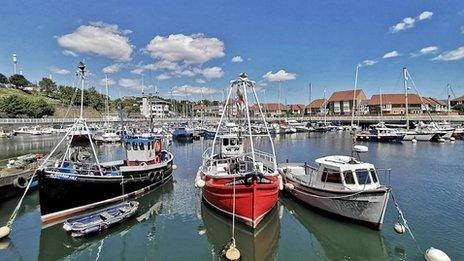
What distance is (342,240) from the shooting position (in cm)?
1886

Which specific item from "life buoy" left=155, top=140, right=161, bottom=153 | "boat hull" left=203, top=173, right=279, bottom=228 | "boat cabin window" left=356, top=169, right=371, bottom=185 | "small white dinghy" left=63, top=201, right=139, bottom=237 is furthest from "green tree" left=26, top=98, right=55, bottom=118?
"boat cabin window" left=356, top=169, right=371, bottom=185

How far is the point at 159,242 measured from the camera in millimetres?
19109

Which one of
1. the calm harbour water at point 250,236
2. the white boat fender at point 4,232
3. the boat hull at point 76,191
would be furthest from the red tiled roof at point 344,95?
the white boat fender at point 4,232

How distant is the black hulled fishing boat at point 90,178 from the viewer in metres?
21.1

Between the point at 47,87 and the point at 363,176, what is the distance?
20850 cm

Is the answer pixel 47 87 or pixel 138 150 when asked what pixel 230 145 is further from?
pixel 47 87

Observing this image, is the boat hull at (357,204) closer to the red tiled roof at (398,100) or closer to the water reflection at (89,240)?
the water reflection at (89,240)

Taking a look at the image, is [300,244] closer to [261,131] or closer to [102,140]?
[102,140]

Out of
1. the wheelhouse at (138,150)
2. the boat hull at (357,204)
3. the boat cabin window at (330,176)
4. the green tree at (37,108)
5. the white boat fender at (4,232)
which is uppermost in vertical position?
the green tree at (37,108)

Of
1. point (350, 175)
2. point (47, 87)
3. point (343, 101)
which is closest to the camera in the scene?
point (350, 175)

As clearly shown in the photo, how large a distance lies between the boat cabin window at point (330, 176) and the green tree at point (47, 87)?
196 m

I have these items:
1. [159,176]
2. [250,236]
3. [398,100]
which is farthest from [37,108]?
[398,100]

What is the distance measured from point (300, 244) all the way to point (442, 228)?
9512mm

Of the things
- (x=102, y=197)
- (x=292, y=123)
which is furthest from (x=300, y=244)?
(x=292, y=123)
